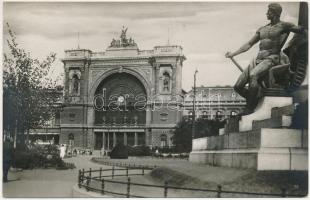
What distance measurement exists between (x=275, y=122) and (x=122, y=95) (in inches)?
3055

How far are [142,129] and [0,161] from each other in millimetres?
74574

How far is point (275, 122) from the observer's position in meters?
13.4

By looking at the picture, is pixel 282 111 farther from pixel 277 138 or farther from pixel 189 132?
pixel 189 132

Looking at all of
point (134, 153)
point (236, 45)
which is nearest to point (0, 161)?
point (236, 45)

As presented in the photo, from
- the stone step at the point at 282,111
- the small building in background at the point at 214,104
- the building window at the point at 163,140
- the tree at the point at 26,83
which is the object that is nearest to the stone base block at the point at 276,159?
the stone step at the point at 282,111

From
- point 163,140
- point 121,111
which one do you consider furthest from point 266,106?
point 121,111

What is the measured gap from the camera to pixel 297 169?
12.4 m

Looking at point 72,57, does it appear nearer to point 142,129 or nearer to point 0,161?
point 142,129

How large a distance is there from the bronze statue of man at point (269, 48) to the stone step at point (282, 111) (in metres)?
0.79

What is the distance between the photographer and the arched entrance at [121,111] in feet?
293

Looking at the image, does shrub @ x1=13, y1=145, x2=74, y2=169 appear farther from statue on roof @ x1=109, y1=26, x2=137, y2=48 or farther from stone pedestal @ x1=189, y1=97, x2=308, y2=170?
statue on roof @ x1=109, y1=26, x2=137, y2=48

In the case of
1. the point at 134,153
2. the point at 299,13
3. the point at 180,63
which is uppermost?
the point at 180,63

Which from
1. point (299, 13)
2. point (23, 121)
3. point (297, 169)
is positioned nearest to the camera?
point (297, 169)

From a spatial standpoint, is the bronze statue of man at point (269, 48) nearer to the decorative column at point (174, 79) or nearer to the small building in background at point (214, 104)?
the decorative column at point (174, 79)
